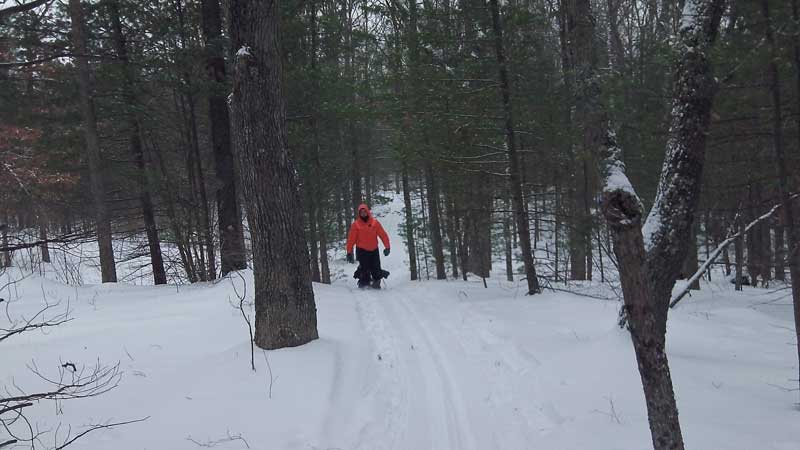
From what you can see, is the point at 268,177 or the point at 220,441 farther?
the point at 268,177

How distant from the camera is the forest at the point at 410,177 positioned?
3.90m

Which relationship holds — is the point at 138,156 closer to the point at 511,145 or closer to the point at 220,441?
the point at 511,145

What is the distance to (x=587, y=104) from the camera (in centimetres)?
290

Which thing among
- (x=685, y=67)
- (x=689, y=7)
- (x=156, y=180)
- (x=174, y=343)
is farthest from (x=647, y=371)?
(x=156, y=180)

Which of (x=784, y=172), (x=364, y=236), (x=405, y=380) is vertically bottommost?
(x=405, y=380)

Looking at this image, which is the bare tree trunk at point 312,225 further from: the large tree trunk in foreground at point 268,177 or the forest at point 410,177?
the large tree trunk in foreground at point 268,177

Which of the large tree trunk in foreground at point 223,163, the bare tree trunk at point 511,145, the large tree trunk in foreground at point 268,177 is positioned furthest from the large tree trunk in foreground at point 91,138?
the bare tree trunk at point 511,145

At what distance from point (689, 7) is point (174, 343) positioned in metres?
7.11

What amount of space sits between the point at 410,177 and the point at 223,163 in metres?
9.79

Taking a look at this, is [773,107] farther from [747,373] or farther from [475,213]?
[475,213]

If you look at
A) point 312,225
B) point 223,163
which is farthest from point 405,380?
point 312,225

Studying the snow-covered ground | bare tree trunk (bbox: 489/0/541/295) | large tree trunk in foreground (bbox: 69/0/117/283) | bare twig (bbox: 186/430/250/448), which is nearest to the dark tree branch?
the snow-covered ground

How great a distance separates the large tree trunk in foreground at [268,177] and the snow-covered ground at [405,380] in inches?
18.2

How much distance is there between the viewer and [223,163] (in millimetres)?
11633
